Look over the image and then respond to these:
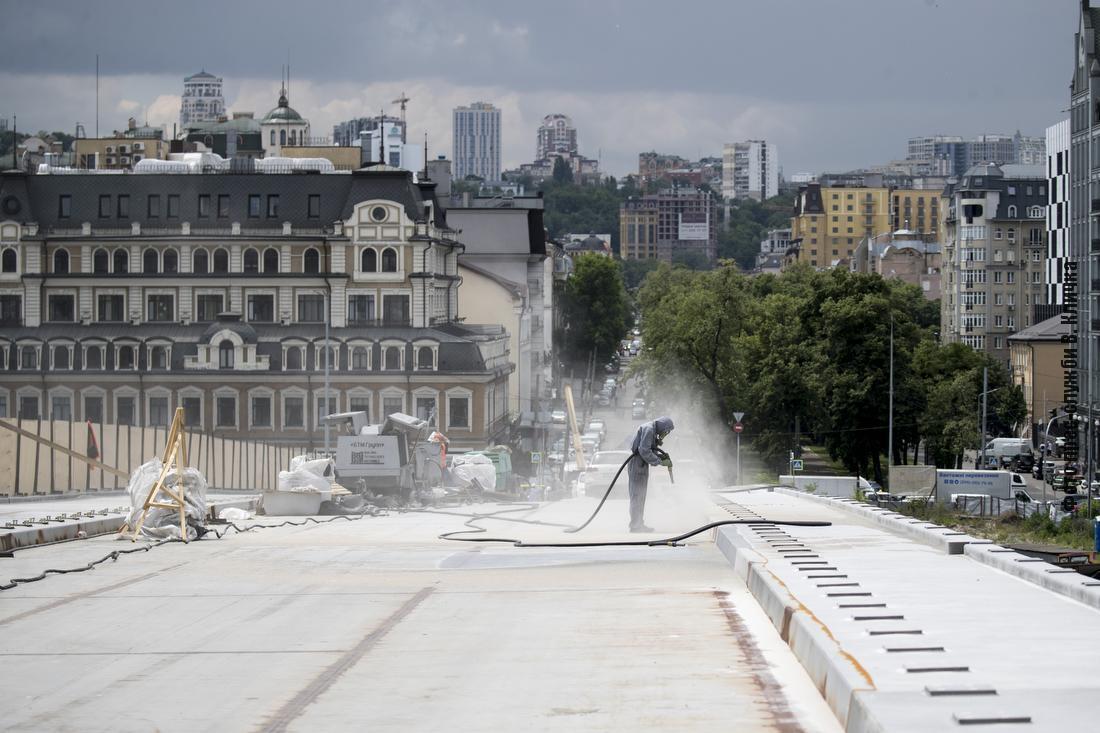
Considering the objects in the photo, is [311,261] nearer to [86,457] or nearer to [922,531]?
[86,457]

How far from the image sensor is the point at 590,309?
16500 cm

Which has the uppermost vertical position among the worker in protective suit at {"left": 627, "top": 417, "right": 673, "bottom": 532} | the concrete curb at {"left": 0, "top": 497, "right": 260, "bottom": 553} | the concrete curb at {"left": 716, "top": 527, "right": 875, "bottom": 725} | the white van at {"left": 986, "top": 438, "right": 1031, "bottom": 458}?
the worker in protective suit at {"left": 627, "top": 417, "right": 673, "bottom": 532}

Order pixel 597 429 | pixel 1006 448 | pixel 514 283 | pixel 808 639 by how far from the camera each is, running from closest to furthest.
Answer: pixel 808 639
pixel 1006 448
pixel 514 283
pixel 597 429

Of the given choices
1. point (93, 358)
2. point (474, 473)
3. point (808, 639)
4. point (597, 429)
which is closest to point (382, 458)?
point (474, 473)

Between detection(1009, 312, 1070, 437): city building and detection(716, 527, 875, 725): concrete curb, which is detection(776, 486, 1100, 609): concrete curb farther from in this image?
detection(1009, 312, 1070, 437): city building

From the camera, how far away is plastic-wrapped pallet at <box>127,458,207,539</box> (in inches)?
869

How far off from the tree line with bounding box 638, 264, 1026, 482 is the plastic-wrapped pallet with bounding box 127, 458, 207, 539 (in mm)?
59461

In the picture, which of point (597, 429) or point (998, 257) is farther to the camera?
point (998, 257)

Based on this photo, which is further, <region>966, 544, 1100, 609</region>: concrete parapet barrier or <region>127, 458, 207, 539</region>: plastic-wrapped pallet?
<region>127, 458, 207, 539</region>: plastic-wrapped pallet

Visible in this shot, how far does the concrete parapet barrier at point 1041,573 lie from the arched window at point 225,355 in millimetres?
68961

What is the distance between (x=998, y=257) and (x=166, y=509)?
132526 millimetres

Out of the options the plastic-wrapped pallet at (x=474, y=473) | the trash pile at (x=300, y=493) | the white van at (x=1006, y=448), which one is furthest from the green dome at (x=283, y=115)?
the trash pile at (x=300, y=493)

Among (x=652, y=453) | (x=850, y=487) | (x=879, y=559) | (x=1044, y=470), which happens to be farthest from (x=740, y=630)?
(x=1044, y=470)

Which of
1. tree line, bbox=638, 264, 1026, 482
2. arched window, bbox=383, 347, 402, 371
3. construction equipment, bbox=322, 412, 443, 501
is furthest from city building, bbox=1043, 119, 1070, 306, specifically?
construction equipment, bbox=322, 412, 443, 501
